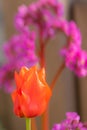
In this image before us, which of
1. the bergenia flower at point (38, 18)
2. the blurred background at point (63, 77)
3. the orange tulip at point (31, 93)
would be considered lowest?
the blurred background at point (63, 77)

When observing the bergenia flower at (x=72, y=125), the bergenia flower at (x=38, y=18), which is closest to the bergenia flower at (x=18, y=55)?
the bergenia flower at (x=38, y=18)

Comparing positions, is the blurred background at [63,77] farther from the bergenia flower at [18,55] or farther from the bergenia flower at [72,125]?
the bergenia flower at [72,125]

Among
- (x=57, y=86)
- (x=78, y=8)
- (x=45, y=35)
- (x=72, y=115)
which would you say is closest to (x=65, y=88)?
(x=57, y=86)

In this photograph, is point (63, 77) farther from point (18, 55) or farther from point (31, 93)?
point (31, 93)

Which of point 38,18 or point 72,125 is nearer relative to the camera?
point 72,125

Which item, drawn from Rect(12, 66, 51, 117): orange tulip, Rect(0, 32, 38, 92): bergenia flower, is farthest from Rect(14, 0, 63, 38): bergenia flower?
Rect(12, 66, 51, 117): orange tulip

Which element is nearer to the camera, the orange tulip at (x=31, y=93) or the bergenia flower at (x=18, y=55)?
the orange tulip at (x=31, y=93)

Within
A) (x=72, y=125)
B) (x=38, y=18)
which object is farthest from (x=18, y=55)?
(x=72, y=125)
